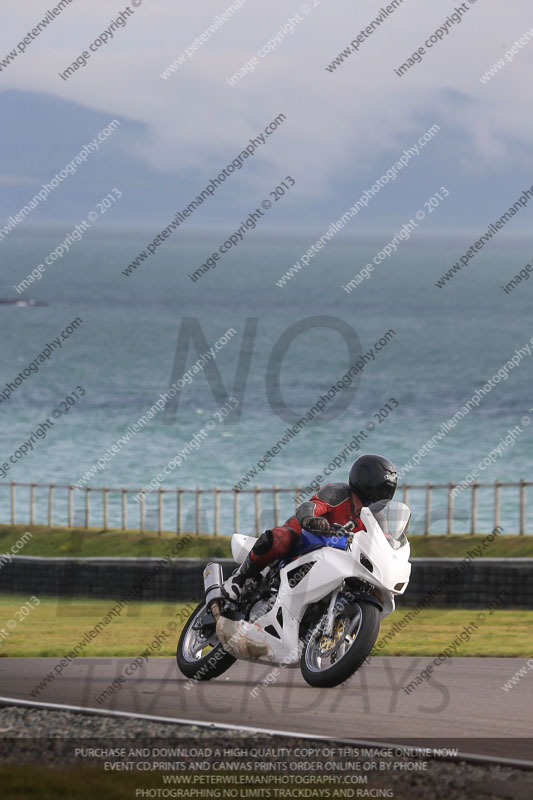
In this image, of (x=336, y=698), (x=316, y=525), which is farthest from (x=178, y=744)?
(x=316, y=525)

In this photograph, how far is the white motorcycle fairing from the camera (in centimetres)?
1010

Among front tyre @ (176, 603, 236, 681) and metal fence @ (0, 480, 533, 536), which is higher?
front tyre @ (176, 603, 236, 681)

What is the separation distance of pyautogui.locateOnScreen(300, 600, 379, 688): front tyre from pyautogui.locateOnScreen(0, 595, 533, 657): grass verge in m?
4.32

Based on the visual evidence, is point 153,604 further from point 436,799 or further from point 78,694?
point 436,799

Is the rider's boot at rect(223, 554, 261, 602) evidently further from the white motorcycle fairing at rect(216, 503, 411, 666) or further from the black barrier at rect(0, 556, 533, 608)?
the black barrier at rect(0, 556, 533, 608)

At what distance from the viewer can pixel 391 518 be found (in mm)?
10328

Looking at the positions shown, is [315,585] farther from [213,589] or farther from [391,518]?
[213,589]

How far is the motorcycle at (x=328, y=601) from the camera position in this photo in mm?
10094

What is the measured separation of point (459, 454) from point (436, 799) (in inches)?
2072

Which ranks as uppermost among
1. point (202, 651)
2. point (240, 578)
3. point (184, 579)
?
point (240, 578)

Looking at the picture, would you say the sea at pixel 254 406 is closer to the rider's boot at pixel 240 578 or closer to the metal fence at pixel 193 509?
the metal fence at pixel 193 509

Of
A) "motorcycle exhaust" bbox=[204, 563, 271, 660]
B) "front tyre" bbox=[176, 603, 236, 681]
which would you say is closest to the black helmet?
"motorcycle exhaust" bbox=[204, 563, 271, 660]

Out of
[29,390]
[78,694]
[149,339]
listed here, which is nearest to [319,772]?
[78,694]

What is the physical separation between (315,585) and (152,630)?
8624mm
